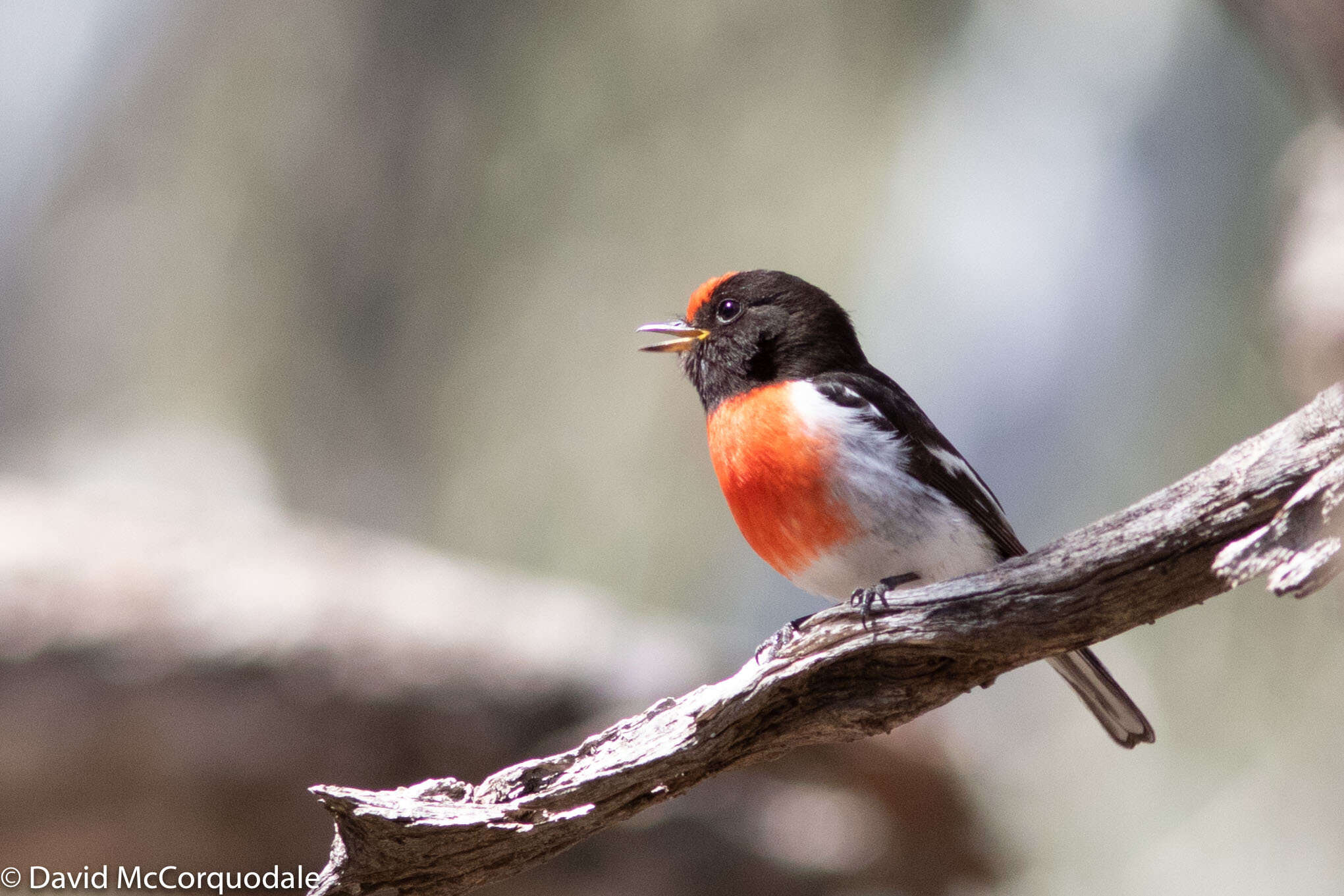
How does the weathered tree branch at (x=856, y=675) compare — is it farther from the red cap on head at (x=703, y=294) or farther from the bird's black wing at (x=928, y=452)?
the red cap on head at (x=703, y=294)

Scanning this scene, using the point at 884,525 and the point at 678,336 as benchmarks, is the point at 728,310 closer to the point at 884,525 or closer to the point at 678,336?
the point at 678,336

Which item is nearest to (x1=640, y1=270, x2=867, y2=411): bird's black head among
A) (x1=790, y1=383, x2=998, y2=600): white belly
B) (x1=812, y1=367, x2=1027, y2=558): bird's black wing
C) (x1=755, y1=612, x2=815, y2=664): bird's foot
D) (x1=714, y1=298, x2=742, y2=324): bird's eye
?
(x1=714, y1=298, x2=742, y2=324): bird's eye

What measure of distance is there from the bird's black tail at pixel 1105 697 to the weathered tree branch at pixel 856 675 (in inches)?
27.1

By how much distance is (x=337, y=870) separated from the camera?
2.69 metres

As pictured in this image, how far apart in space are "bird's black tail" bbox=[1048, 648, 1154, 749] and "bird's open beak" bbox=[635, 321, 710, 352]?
1.73m

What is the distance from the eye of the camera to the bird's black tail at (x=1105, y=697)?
3252 millimetres

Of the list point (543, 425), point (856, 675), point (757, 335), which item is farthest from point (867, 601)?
point (543, 425)

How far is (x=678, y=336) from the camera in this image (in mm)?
4410

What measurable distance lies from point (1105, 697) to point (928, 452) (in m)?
0.89

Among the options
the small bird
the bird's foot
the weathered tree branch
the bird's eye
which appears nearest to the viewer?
the weathered tree branch

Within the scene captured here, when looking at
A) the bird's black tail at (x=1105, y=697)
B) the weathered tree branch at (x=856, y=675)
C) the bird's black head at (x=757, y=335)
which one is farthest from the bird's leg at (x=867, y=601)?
the bird's black head at (x=757, y=335)

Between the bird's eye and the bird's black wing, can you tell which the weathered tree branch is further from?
the bird's eye

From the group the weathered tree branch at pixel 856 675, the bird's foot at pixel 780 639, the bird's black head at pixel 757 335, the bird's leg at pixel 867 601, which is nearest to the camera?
the weathered tree branch at pixel 856 675

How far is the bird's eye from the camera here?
4.29 meters
